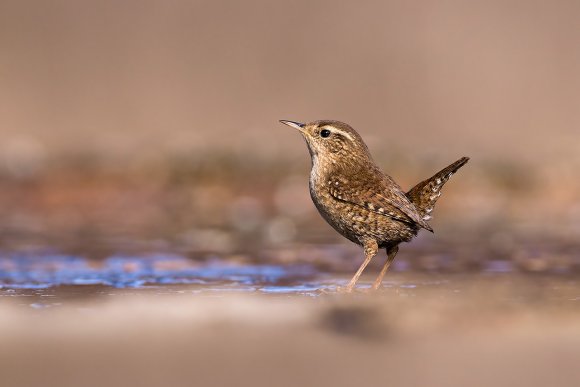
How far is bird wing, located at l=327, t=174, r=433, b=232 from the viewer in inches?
299

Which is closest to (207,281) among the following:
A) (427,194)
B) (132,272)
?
(132,272)

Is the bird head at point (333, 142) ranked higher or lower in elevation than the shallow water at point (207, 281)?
higher

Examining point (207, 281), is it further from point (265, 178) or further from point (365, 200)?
point (265, 178)

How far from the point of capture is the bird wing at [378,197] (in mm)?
7586

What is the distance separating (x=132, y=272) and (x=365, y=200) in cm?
174

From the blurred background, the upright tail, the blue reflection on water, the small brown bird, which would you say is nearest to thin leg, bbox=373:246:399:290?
the small brown bird

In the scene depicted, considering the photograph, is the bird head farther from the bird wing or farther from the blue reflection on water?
the blue reflection on water

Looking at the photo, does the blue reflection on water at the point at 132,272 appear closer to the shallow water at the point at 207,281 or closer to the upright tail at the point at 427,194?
the shallow water at the point at 207,281

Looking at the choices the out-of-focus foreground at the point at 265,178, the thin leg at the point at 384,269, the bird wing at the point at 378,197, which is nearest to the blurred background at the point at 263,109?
the out-of-focus foreground at the point at 265,178

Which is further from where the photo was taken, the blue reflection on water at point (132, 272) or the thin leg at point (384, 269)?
the blue reflection on water at point (132, 272)

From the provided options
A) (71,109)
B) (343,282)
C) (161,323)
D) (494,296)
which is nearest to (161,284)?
(343,282)

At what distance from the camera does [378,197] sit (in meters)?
7.70

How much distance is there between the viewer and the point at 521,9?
72.3 feet

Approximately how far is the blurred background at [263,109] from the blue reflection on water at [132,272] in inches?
61.6
